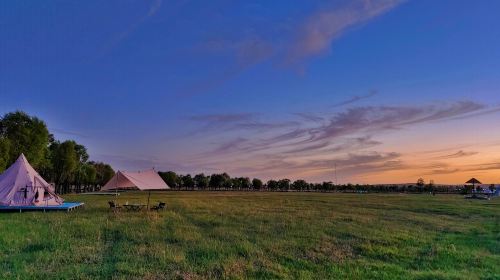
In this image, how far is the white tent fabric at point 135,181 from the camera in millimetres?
38750

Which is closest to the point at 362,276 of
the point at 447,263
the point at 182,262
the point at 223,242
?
the point at 447,263

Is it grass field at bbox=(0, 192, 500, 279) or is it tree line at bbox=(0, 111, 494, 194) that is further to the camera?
tree line at bbox=(0, 111, 494, 194)

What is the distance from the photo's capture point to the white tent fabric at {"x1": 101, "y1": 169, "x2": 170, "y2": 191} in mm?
38750

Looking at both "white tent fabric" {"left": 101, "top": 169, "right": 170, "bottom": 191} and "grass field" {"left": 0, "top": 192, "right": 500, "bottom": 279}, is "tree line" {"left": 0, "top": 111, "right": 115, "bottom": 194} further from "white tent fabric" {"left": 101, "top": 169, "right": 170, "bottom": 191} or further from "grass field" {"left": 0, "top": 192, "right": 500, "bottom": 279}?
"grass field" {"left": 0, "top": 192, "right": 500, "bottom": 279}

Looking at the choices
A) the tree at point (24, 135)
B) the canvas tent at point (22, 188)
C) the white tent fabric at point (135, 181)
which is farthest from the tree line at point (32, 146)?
the white tent fabric at point (135, 181)

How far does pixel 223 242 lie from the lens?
18688 millimetres

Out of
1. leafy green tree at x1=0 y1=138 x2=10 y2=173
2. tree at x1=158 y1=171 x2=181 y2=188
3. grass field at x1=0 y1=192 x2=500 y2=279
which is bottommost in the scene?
grass field at x1=0 y1=192 x2=500 y2=279

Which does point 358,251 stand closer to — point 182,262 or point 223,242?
point 223,242

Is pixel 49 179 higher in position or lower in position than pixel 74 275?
higher

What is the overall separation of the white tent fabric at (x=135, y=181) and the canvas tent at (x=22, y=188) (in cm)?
676

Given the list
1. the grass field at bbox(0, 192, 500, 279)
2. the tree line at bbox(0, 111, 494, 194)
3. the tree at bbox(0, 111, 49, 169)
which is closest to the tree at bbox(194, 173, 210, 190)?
the tree line at bbox(0, 111, 494, 194)

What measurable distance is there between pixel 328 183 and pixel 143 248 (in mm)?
179189

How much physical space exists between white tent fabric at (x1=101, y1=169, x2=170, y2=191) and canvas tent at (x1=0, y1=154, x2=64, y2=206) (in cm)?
676

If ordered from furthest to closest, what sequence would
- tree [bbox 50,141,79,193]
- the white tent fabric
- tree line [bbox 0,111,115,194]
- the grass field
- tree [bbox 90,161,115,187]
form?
1. tree [bbox 90,161,115,187]
2. tree [bbox 50,141,79,193]
3. tree line [bbox 0,111,115,194]
4. the white tent fabric
5. the grass field
